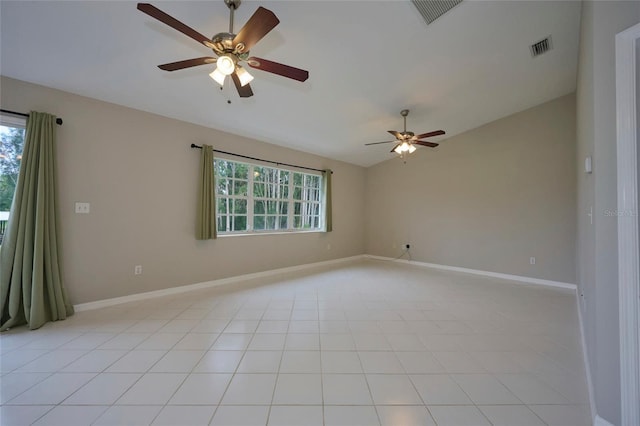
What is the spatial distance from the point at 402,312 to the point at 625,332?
1.98m

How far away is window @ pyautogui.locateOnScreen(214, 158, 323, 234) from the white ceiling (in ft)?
2.69

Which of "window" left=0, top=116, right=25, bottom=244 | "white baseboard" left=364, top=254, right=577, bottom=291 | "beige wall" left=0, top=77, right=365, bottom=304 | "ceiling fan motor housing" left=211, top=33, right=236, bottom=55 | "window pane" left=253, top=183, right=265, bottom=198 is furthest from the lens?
"window pane" left=253, top=183, right=265, bottom=198

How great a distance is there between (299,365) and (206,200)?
112 inches

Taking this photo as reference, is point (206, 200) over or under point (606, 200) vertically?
over

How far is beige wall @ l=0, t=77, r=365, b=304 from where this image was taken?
282cm

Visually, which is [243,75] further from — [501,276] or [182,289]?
[501,276]

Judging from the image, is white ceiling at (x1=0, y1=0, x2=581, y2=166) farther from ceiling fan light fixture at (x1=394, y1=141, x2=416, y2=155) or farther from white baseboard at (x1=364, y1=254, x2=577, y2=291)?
white baseboard at (x1=364, y1=254, x2=577, y2=291)

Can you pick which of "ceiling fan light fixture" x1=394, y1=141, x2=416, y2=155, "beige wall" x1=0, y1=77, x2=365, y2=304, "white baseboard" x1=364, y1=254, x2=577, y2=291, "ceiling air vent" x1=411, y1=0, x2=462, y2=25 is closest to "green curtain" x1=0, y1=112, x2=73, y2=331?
"beige wall" x1=0, y1=77, x2=365, y2=304

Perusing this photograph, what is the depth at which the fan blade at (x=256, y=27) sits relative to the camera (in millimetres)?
1453

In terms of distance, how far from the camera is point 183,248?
368 centimetres

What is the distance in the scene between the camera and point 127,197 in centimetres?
321

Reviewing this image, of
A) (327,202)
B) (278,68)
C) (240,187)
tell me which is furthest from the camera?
(327,202)

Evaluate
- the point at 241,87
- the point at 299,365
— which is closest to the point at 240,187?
the point at 241,87

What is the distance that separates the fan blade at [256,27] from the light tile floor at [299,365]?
2.37 meters
